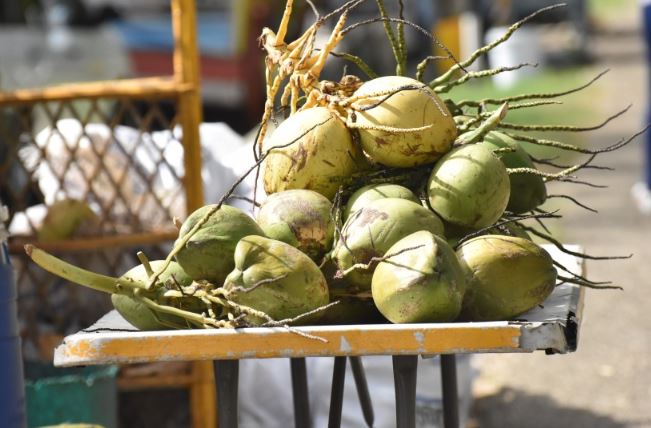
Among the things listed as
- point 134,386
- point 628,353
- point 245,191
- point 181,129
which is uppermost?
point 181,129

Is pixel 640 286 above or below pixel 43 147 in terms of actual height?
below

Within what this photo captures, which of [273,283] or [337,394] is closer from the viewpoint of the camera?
[273,283]

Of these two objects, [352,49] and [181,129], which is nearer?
[181,129]

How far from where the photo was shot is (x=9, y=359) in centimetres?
255

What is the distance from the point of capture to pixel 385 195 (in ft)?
7.86

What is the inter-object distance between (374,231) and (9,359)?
0.91 meters

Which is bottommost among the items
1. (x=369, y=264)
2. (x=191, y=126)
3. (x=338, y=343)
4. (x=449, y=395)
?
(x=449, y=395)

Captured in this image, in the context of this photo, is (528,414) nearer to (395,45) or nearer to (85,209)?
(85,209)

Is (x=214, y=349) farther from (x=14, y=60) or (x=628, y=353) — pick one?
(x=14, y=60)

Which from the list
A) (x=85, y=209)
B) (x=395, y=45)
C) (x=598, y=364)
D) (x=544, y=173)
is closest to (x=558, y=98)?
(x=598, y=364)

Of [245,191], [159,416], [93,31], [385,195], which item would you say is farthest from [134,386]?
[93,31]

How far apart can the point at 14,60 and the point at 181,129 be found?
18.5ft

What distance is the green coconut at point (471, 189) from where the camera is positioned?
2352 mm

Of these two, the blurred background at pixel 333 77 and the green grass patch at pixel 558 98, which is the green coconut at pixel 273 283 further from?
the green grass patch at pixel 558 98
